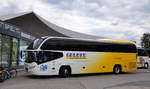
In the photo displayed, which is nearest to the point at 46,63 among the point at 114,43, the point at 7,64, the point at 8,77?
the point at 8,77

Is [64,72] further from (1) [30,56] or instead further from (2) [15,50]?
(2) [15,50]

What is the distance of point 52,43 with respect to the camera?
14.1m

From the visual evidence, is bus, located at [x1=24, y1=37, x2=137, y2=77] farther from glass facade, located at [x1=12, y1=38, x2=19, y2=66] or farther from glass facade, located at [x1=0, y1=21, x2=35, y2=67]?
glass facade, located at [x1=12, y1=38, x2=19, y2=66]

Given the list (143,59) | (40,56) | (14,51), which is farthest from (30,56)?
(143,59)

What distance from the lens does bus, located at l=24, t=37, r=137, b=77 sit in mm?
13695

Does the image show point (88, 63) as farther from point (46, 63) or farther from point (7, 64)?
point (7, 64)

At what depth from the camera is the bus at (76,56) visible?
13.7 meters

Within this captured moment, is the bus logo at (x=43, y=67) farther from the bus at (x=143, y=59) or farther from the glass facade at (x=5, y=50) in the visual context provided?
the bus at (x=143, y=59)

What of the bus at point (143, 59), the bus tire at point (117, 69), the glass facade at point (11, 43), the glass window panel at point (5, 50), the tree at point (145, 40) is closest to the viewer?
the bus tire at point (117, 69)

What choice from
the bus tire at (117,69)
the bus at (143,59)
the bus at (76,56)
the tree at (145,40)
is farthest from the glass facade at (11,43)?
the tree at (145,40)

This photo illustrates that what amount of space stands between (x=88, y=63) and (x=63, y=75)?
8.62 ft

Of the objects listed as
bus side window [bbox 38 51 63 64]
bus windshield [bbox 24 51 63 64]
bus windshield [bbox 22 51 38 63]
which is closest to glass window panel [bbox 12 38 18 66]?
bus windshield [bbox 22 51 38 63]

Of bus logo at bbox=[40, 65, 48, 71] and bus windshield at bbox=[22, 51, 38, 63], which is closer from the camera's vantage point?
bus logo at bbox=[40, 65, 48, 71]

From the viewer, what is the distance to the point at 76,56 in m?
15.4
